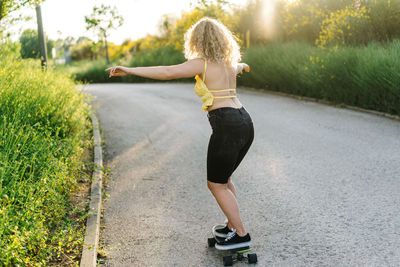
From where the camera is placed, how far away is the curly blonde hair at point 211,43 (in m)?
3.50

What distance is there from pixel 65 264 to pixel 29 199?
665 millimetres

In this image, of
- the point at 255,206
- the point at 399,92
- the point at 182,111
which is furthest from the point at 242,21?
the point at 255,206

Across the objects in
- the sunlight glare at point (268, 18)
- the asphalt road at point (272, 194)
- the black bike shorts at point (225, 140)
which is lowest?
the asphalt road at point (272, 194)

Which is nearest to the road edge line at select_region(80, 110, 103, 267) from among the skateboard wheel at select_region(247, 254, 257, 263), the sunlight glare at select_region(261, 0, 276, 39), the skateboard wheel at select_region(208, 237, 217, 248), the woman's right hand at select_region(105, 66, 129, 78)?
the skateboard wheel at select_region(208, 237, 217, 248)

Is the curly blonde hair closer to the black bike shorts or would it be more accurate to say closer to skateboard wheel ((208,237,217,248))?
the black bike shorts

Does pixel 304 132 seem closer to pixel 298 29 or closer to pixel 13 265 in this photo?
pixel 13 265

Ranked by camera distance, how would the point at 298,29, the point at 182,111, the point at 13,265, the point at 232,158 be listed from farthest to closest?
the point at 298,29 < the point at 182,111 < the point at 232,158 < the point at 13,265

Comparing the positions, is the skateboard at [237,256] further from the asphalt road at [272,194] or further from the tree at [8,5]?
the tree at [8,5]

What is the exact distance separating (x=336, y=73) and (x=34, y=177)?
35.6 feet

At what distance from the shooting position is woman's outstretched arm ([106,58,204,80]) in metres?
3.37

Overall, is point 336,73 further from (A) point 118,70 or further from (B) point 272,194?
(A) point 118,70

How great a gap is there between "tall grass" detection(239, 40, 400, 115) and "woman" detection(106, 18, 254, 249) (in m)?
7.97

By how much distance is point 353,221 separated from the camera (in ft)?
14.6

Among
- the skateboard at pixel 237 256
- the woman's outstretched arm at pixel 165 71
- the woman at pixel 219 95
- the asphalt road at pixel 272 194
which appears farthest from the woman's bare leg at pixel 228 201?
the woman's outstretched arm at pixel 165 71
